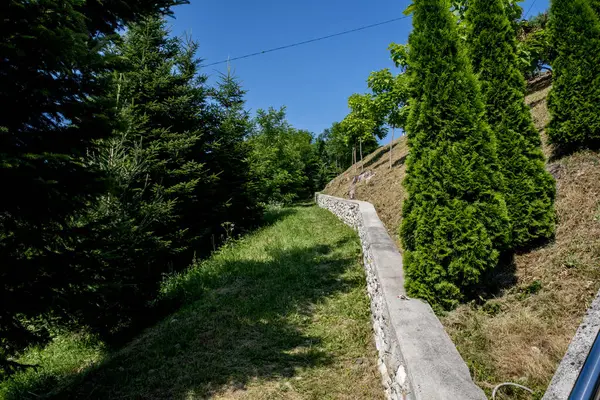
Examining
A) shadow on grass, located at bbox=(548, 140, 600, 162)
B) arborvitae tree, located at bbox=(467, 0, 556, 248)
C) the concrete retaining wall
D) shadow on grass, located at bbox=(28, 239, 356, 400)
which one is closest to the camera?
the concrete retaining wall

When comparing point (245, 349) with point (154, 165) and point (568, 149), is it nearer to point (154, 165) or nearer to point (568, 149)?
point (154, 165)

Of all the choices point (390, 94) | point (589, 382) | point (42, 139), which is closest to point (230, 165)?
point (390, 94)

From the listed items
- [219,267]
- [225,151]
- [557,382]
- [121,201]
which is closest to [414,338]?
[557,382]

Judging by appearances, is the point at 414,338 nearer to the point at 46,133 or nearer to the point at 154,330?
the point at 46,133

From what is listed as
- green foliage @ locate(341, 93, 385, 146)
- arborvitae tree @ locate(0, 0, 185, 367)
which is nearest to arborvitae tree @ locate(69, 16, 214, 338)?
arborvitae tree @ locate(0, 0, 185, 367)

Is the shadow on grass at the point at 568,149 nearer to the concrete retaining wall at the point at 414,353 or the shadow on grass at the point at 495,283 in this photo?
the shadow on grass at the point at 495,283

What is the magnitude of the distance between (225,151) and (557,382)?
10.4 m

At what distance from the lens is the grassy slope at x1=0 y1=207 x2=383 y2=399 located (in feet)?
9.93

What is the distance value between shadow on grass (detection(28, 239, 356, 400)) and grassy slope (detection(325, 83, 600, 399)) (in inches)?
62.5

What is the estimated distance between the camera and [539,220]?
3846mm

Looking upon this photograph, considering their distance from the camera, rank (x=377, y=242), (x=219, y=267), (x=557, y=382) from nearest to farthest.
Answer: (x=557, y=382)
(x=377, y=242)
(x=219, y=267)

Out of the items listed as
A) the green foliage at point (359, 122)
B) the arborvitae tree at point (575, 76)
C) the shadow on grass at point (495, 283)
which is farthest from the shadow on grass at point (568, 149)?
the green foliage at point (359, 122)

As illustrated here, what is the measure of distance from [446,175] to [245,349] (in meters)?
3.07

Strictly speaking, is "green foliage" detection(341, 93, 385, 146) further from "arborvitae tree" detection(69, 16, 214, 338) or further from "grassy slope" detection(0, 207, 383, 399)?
"grassy slope" detection(0, 207, 383, 399)
